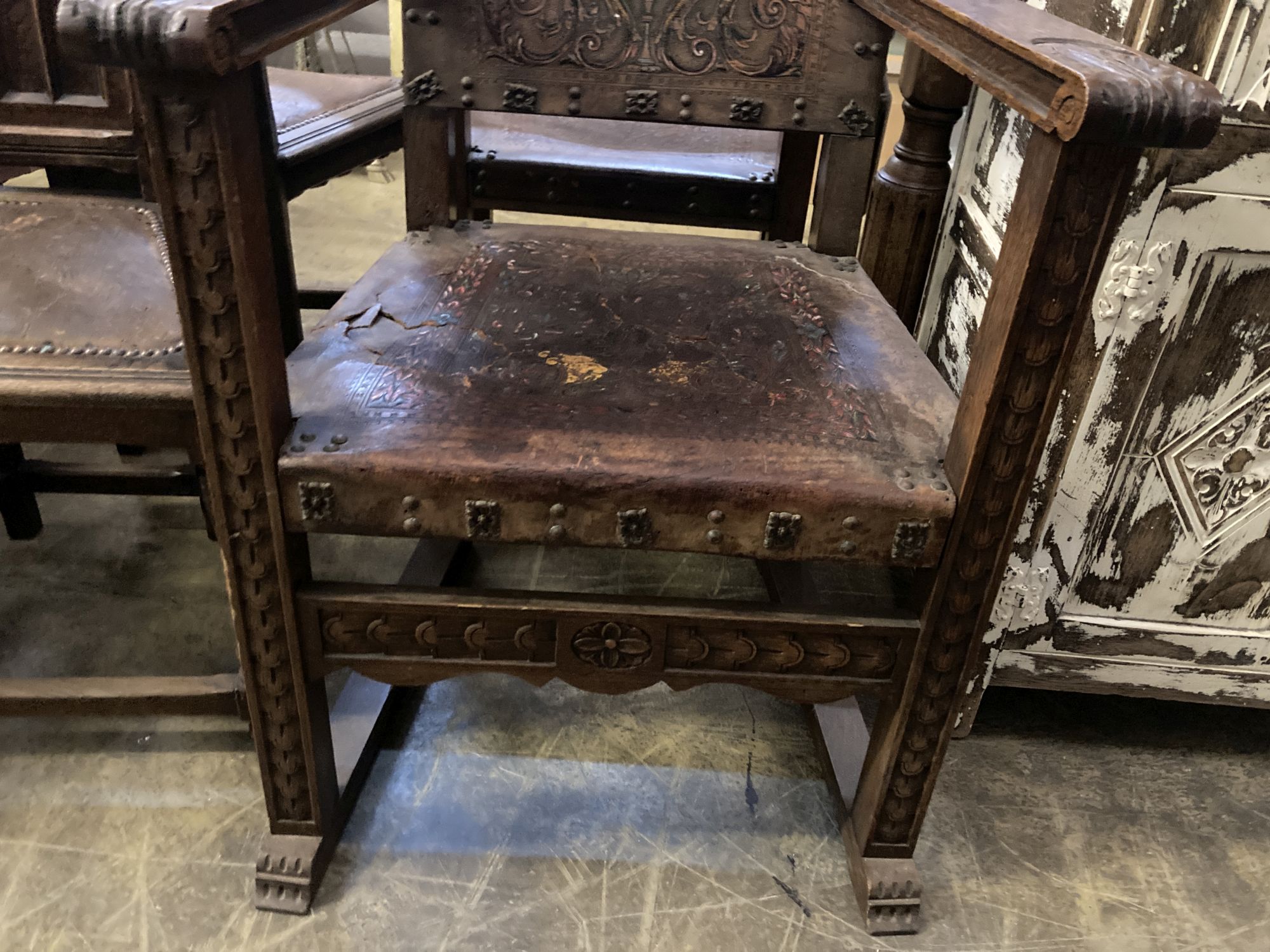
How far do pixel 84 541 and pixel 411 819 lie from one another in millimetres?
935

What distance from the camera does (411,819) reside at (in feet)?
4.00

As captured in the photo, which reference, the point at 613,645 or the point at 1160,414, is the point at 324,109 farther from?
the point at 1160,414

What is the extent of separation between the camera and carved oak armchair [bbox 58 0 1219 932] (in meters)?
0.71

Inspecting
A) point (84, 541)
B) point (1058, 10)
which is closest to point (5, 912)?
point (84, 541)

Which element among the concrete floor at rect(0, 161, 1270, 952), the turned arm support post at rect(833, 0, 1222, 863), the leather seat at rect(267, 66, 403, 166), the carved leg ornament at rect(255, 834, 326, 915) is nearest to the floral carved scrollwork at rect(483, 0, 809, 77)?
the turned arm support post at rect(833, 0, 1222, 863)

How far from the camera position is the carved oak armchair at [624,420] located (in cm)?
71

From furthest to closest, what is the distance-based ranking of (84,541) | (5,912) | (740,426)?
(84,541), (5,912), (740,426)

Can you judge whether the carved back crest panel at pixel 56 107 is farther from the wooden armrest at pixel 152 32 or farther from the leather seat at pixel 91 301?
the wooden armrest at pixel 152 32

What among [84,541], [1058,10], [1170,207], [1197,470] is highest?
[1058,10]

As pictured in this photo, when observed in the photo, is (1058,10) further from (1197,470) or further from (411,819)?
(411,819)

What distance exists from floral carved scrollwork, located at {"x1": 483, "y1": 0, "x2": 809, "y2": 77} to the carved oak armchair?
10mm

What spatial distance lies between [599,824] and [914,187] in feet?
3.53

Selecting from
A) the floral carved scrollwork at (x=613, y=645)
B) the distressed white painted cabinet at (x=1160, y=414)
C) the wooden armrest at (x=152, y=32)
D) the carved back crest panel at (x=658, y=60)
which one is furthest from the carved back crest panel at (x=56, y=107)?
the distressed white painted cabinet at (x=1160, y=414)

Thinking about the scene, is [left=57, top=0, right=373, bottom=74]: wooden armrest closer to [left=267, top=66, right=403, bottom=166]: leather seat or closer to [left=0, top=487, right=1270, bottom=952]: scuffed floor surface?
[left=267, top=66, right=403, bottom=166]: leather seat
